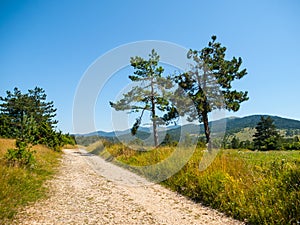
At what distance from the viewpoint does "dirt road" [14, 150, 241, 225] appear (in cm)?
431

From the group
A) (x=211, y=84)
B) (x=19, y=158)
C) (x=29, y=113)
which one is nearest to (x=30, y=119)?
(x=19, y=158)

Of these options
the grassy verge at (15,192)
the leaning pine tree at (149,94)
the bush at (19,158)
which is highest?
the leaning pine tree at (149,94)

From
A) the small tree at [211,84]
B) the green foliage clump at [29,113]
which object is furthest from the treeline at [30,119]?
the small tree at [211,84]

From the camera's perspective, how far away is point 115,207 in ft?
16.7

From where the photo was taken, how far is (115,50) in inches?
493

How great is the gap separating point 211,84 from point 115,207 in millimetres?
16196

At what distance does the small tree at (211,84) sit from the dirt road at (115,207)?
499 inches

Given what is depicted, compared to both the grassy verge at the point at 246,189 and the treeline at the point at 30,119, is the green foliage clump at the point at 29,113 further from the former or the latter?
the grassy verge at the point at 246,189

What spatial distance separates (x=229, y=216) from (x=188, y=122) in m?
15.0

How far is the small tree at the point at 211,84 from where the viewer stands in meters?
18.8

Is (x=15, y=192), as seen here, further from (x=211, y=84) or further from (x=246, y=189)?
(x=211, y=84)

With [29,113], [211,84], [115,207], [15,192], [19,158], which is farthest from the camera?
[29,113]

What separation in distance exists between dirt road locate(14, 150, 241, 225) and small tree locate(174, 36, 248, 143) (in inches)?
499

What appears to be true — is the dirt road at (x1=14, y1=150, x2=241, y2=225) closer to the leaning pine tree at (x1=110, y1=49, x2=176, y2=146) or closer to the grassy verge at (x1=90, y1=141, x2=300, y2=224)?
the grassy verge at (x1=90, y1=141, x2=300, y2=224)
